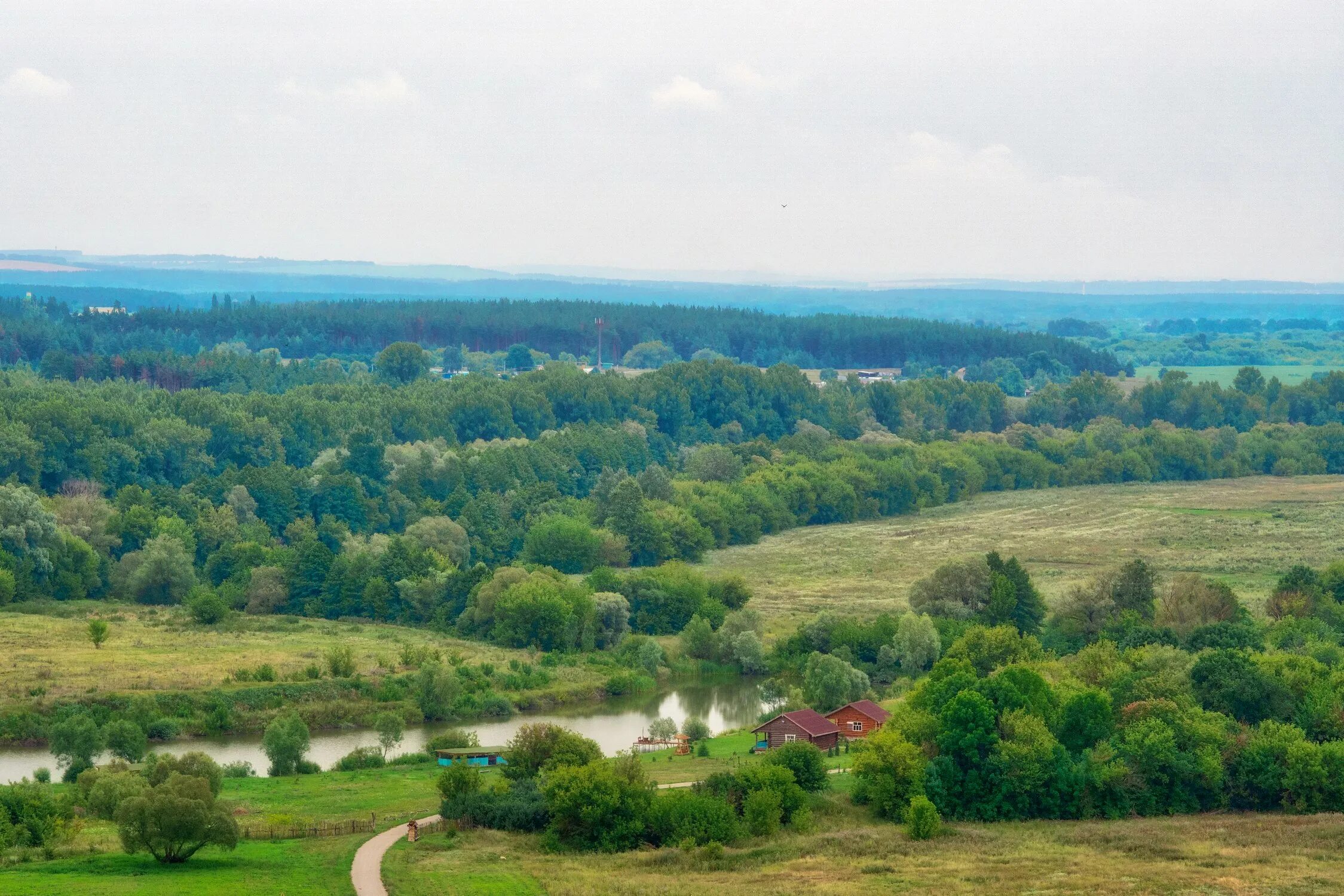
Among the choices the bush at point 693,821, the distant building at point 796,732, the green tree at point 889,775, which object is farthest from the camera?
the distant building at point 796,732

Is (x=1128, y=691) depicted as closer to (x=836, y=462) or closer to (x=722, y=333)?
(x=836, y=462)

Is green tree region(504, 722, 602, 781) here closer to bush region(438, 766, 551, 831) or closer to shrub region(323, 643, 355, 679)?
bush region(438, 766, 551, 831)

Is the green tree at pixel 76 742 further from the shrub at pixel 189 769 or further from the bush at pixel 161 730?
the shrub at pixel 189 769

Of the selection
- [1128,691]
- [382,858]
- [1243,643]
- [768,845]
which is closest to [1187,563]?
[1243,643]

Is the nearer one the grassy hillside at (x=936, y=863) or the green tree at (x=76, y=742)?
the grassy hillside at (x=936, y=863)

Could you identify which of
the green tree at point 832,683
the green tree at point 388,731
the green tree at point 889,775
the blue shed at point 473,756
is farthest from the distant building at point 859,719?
the green tree at point 388,731

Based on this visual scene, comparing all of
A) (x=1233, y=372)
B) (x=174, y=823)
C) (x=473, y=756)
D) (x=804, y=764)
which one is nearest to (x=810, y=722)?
(x=804, y=764)
